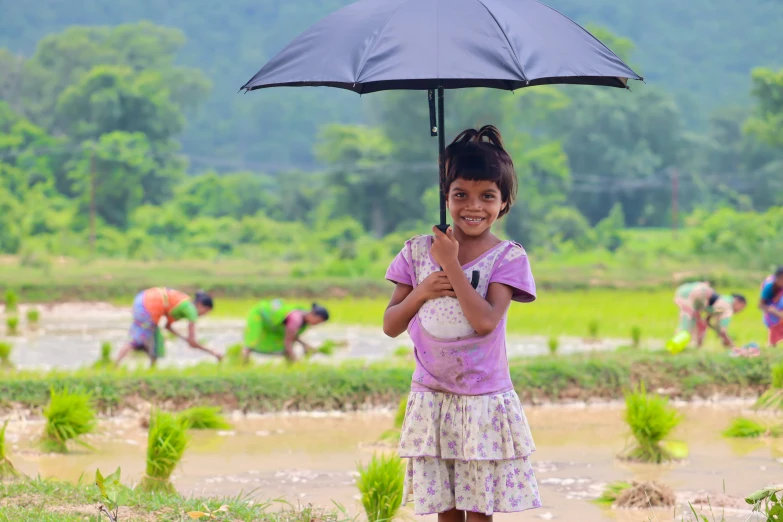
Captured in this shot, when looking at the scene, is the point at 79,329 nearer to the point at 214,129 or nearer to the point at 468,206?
the point at 468,206

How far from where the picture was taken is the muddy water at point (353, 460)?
20.2 feet

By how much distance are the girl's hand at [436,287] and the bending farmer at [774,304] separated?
851 cm

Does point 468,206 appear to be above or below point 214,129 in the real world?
below

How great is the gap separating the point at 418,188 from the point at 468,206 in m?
42.8

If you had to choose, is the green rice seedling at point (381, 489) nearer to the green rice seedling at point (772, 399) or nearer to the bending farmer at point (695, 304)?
the green rice seedling at point (772, 399)

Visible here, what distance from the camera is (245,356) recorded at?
11453mm

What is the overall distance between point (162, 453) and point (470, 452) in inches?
103

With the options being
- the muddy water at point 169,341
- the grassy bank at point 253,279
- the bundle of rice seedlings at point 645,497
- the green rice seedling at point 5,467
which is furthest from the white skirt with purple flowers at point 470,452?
the grassy bank at point 253,279

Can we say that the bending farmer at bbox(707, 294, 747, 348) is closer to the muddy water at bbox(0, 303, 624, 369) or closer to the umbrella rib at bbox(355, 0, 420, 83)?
the muddy water at bbox(0, 303, 624, 369)

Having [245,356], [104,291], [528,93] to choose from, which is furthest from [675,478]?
[528,93]

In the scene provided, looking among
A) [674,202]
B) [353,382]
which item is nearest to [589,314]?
[353,382]

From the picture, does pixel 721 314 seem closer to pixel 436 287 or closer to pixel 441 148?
pixel 441 148

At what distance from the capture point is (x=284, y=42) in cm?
8556

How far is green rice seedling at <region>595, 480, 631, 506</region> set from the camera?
589 centimetres
